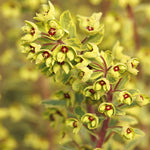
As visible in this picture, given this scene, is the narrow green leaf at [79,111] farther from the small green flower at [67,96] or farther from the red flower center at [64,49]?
the red flower center at [64,49]

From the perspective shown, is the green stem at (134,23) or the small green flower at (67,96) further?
the green stem at (134,23)

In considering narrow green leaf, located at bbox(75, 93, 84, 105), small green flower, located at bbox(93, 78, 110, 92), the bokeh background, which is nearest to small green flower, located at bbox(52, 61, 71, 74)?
small green flower, located at bbox(93, 78, 110, 92)

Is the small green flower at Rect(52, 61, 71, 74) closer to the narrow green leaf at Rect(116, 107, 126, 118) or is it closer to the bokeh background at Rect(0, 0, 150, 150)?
the narrow green leaf at Rect(116, 107, 126, 118)

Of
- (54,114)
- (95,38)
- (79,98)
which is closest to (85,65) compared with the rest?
(95,38)

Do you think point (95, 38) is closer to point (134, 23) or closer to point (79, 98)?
point (79, 98)

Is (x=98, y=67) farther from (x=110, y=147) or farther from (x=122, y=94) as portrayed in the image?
(x=110, y=147)

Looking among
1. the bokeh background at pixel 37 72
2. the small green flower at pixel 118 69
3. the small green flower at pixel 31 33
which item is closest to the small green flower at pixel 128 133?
the small green flower at pixel 118 69
